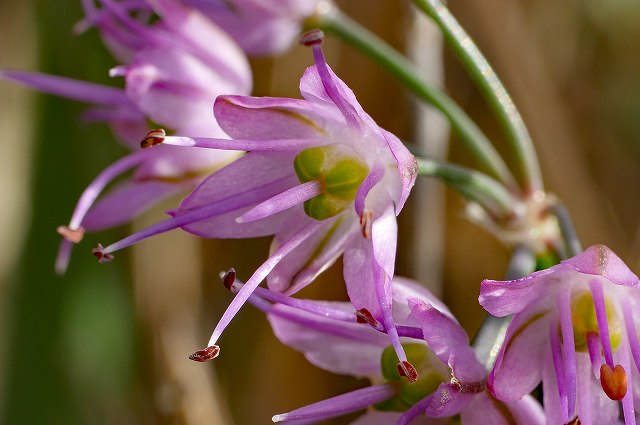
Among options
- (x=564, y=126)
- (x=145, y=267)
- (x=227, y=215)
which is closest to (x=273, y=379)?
(x=145, y=267)

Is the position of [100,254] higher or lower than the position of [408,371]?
higher

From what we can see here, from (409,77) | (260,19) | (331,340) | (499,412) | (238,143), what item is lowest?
(499,412)

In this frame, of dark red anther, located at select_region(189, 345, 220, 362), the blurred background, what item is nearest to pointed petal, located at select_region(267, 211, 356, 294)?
dark red anther, located at select_region(189, 345, 220, 362)

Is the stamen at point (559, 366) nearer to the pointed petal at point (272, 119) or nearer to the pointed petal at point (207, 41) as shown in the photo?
the pointed petal at point (272, 119)

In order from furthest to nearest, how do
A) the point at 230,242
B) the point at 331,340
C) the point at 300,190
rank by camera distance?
1. the point at 230,242
2. the point at 331,340
3. the point at 300,190

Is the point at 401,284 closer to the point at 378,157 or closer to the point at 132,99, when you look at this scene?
the point at 378,157

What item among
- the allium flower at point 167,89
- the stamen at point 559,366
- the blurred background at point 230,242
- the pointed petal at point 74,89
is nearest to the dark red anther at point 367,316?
the stamen at point 559,366

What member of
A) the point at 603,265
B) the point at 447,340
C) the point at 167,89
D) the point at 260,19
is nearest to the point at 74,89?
the point at 167,89

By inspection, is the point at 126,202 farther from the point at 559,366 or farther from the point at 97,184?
the point at 559,366
